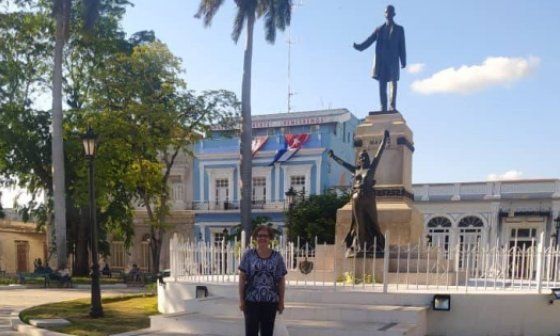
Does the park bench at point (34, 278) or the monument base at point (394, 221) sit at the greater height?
the monument base at point (394, 221)

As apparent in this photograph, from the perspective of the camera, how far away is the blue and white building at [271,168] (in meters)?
31.4

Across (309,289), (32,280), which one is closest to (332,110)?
(32,280)

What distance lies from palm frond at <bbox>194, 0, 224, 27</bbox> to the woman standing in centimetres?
1771

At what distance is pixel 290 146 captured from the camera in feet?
105

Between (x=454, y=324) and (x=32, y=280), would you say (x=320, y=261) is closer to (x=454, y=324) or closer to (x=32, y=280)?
(x=454, y=324)

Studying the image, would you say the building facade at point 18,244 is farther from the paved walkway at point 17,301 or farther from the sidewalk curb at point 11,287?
the paved walkway at point 17,301

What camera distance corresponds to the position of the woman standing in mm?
5027

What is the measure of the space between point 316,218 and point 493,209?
9.39m

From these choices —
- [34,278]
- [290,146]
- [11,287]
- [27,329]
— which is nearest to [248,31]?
[290,146]

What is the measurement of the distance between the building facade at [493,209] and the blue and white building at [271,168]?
5966 mm

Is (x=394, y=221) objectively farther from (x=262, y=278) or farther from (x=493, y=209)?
(x=493, y=209)

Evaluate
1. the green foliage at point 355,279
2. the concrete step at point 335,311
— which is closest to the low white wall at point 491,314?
the concrete step at point 335,311

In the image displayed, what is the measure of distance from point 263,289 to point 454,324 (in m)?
3.90

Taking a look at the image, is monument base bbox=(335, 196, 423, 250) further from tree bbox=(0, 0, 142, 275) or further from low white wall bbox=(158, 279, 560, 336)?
tree bbox=(0, 0, 142, 275)
